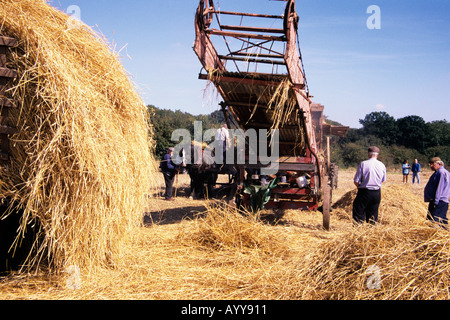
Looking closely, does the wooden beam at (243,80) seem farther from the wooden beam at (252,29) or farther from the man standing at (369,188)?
the man standing at (369,188)

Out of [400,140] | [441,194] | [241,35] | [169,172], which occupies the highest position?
[400,140]

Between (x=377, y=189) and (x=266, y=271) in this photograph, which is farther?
(x=377, y=189)

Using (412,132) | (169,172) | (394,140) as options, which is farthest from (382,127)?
(169,172)

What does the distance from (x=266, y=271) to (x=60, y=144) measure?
2499 mm

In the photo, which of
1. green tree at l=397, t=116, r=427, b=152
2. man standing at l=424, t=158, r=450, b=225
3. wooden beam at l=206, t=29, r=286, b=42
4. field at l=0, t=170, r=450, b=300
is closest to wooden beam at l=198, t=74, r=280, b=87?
wooden beam at l=206, t=29, r=286, b=42

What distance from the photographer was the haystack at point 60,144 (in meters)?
3.63

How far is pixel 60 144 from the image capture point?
11.9ft

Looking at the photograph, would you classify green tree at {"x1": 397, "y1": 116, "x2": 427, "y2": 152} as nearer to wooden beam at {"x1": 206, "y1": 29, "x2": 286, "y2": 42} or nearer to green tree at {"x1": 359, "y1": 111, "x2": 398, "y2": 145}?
green tree at {"x1": 359, "y1": 111, "x2": 398, "y2": 145}

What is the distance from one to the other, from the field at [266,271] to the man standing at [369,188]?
1.49 metres

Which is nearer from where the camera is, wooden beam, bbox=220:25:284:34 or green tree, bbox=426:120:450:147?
wooden beam, bbox=220:25:284:34

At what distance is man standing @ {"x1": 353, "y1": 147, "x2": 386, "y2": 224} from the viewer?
632 cm

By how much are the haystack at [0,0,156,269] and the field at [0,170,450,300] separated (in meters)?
0.32

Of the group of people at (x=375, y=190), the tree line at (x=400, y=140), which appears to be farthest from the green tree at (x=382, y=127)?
the group of people at (x=375, y=190)

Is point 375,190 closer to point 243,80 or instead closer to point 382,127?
point 243,80
